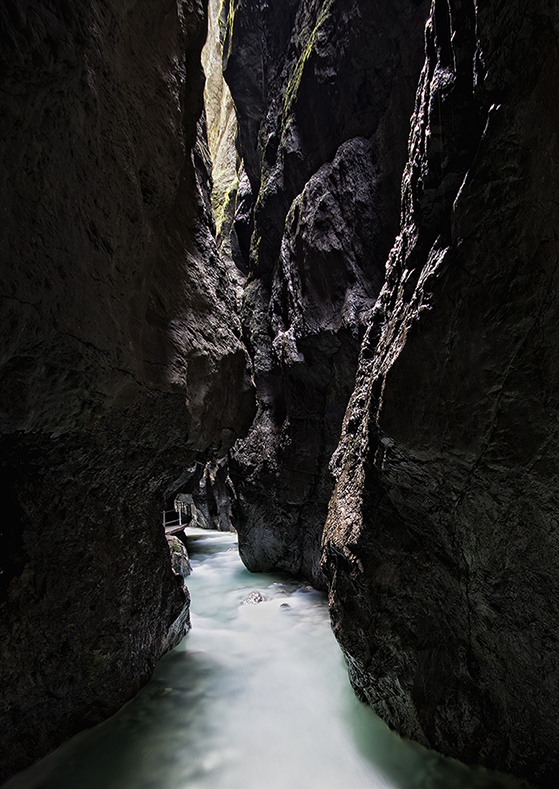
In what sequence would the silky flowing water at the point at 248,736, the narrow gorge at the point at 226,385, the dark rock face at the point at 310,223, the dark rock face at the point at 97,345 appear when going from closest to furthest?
the dark rock face at the point at 97,345 < the narrow gorge at the point at 226,385 < the silky flowing water at the point at 248,736 < the dark rock face at the point at 310,223

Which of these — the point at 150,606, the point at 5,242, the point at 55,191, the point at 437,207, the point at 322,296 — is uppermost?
the point at 322,296

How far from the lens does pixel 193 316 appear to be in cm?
346

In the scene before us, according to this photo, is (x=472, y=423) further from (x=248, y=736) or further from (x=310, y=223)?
(x=310, y=223)

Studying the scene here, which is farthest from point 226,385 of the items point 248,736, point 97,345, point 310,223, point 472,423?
point 310,223

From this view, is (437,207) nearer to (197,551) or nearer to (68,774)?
(68,774)

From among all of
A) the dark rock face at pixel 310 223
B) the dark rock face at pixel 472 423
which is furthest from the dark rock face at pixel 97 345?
the dark rock face at pixel 310 223

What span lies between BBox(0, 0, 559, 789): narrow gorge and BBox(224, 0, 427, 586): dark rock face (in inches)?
117

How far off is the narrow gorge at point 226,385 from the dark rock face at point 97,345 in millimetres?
16

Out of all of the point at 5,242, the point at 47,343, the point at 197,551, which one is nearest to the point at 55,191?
the point at 5,242

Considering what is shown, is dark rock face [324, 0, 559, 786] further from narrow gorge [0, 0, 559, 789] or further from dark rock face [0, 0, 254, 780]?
dark rock face [0, 0, 254, 780]

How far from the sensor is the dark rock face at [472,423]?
201 cm

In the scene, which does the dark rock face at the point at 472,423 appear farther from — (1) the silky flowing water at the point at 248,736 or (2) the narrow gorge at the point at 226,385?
(1) the silky flowing water at the point at 248,736

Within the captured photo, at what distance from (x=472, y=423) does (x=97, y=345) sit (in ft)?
7.97

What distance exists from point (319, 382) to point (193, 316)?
5079 millimetres
